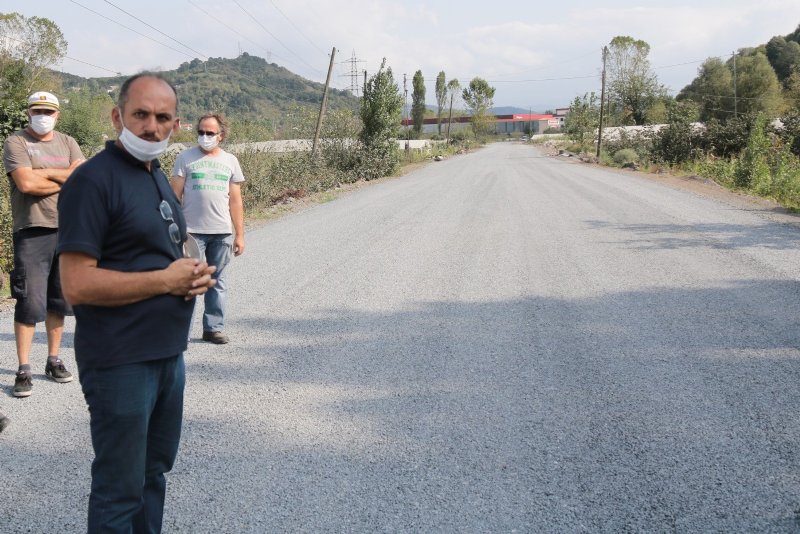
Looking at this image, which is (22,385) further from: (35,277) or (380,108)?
(380,108)

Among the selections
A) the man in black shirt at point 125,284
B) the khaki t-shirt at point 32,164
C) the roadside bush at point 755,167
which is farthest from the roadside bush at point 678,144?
the man in black shirt at point 125,284

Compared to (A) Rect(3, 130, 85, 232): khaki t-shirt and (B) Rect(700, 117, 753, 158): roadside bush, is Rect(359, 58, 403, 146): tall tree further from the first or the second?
(A) Rect(3, 130, 85, 232): khaki t-shirt

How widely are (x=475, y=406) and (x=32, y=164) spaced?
341 centimetres

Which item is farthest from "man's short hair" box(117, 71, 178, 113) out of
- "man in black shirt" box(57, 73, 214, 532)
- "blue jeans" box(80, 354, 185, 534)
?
"blue jeans" box(80, 354, 185, 534)

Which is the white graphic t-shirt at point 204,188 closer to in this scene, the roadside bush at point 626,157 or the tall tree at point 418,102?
the roadside bush at point 626,157

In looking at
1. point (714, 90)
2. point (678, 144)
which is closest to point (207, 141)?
point (678, 144)

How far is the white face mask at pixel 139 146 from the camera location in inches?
82.1

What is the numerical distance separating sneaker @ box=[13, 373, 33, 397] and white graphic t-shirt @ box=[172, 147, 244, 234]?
1.64 m

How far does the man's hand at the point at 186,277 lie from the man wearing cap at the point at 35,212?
265cm

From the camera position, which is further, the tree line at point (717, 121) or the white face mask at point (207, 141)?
the tree line at point (717, 121)

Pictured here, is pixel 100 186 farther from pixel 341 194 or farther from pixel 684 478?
pixel 341 194

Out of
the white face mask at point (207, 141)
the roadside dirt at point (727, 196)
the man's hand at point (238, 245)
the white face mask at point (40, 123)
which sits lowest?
the roadside dirt at point (727, 196)

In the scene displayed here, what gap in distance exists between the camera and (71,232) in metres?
1.94

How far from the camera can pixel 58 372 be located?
15.3ft
